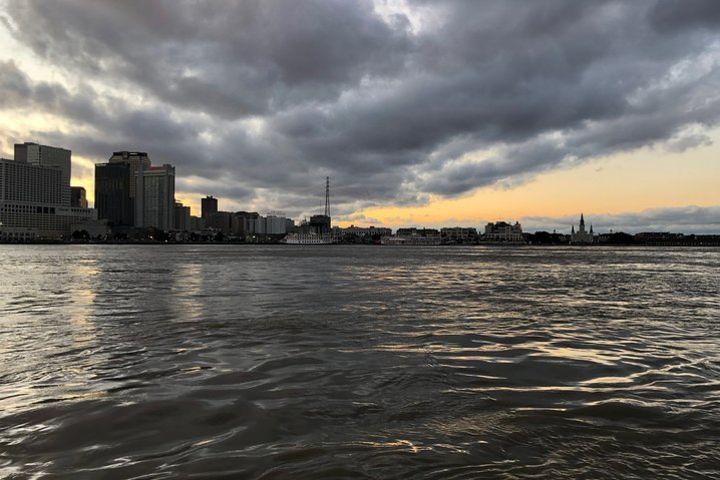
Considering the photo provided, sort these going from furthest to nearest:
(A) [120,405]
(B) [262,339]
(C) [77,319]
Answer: (C) [77,319], (B) [262,339], (A) [120,405]

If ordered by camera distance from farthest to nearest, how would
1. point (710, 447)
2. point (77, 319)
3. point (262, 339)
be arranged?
point (77, 319)
point (262, 339)
point (710, 447)

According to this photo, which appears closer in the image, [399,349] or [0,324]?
[399,349]

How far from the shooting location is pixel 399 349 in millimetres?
11664

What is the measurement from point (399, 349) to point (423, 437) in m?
5.54

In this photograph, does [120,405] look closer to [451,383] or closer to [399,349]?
[451,383]

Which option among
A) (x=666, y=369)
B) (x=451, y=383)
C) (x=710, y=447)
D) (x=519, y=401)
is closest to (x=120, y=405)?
(x=451, y=383)

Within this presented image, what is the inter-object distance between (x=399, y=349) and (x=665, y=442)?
6327 millimetres

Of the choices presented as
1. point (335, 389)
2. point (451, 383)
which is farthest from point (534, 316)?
point (335, 389)

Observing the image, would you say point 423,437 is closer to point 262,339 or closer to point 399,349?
point 399,349

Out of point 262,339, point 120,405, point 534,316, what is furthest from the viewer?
point 534,316

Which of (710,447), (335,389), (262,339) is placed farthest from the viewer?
(262,339)

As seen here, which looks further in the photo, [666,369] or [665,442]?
[666,369]

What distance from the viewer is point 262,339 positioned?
12906mm

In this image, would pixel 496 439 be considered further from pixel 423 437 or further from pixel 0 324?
pixel 0 324
